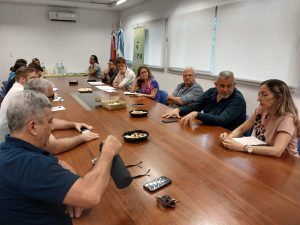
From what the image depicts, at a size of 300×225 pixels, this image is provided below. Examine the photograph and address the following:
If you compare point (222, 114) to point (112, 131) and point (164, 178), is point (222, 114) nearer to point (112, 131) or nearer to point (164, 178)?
point (112, 131)

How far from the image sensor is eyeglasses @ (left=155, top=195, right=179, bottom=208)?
41.9 inches

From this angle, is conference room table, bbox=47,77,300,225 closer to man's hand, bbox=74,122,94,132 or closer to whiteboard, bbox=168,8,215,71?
man's hand, bbox=74,122,94,132

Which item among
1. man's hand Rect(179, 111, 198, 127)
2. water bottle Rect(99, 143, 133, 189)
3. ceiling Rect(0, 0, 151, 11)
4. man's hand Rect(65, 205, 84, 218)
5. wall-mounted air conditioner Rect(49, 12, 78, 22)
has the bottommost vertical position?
man's hand Rect(65, 205, 84, 218)

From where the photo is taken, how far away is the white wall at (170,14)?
12.2ft

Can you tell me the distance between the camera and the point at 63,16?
24.8 feet

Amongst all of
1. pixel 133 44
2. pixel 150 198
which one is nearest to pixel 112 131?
pixel 150 198

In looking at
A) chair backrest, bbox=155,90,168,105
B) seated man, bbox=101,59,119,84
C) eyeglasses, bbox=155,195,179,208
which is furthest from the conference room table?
seated man, bbox=101,59,119,84

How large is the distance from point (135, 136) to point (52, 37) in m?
7.05

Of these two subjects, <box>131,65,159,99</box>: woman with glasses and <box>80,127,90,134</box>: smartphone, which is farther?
<box>131,65,159,99</box>: woman with glasses

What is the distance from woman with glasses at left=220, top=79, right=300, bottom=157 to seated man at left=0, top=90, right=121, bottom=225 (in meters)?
1.06

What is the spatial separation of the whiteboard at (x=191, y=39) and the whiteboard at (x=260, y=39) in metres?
0.26

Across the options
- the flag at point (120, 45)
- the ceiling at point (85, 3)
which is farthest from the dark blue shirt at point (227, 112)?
the flag at point (120, 45)

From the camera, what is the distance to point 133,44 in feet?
24.5

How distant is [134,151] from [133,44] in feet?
20.6
